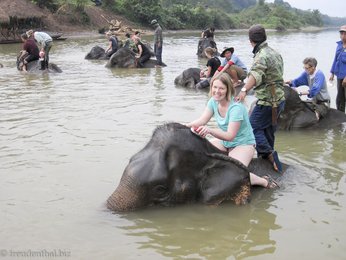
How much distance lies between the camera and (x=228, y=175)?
5.04 metres

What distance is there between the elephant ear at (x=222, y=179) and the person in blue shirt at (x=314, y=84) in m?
3.81

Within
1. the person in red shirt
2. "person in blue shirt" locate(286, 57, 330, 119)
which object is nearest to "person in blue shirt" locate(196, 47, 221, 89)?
"person in blue shirt" locate(286, 57, 330, 119)

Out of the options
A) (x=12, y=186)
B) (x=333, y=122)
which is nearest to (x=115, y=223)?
(x=12, y=186)

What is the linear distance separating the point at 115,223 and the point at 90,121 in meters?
4.58

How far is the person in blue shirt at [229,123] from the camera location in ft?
17.0

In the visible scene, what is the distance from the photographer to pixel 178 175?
491 centimetres

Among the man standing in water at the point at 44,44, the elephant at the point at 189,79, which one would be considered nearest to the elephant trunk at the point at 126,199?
the elephant at the point at 189,79

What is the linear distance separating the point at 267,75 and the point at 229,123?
3.84 ft

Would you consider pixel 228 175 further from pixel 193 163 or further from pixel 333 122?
pixel 333 122

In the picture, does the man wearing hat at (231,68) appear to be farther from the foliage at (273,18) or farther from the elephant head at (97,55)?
the foliage at (273,18)

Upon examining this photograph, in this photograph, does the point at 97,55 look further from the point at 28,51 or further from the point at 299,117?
the point at 299,117

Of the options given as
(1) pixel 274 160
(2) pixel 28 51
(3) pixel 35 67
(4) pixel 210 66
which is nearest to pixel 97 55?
(2) pixel 28 51

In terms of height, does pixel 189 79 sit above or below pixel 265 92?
below

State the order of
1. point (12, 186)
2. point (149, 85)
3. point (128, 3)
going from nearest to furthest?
1. point (12, 186)
2. point (149, 85)
3. point (128, 3)
